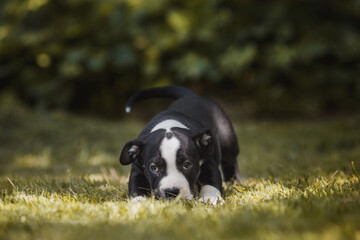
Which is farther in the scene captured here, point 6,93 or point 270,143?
point 6,93

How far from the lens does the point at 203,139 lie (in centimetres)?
329

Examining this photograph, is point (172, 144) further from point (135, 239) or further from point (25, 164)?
point (25, 164)

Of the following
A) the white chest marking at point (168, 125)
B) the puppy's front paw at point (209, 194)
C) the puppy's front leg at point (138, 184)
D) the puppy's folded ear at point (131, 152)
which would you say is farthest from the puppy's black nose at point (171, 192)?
the white chest marking at point (168, 125)

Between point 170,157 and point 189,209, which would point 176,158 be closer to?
point 170,157

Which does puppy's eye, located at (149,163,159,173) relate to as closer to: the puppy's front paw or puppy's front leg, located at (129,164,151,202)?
puppy's front leg, located at (129,164,151,202)

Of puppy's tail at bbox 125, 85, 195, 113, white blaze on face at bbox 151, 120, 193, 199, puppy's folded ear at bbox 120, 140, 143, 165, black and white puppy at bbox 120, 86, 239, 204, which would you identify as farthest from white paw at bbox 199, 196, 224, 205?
puppy's tail at bbox 125, 85, 195, 113

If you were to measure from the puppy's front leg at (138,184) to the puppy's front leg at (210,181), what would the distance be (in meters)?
0.43

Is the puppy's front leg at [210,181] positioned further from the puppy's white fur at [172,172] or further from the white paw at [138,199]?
the white paw at [138,199]

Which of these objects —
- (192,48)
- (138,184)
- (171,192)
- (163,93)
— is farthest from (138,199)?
(192,48)

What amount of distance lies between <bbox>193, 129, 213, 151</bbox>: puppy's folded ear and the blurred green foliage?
18.1 ft

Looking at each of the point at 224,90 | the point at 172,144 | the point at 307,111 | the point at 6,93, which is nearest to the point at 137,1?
the point at 224,90

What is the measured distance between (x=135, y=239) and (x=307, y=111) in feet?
25.8

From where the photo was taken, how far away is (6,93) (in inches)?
379

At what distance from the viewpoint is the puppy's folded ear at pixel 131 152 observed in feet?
10.5
